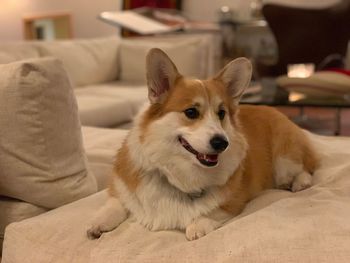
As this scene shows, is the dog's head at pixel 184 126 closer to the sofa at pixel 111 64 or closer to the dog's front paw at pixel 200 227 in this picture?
the dog's front paw at pixel 200 227

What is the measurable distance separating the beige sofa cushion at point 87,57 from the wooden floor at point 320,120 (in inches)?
66.4

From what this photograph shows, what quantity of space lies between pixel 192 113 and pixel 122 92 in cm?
242

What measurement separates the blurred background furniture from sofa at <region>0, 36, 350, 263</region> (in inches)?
115

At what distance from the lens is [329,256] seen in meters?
1.11

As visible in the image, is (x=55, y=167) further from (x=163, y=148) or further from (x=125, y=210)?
(x=163, y=148)

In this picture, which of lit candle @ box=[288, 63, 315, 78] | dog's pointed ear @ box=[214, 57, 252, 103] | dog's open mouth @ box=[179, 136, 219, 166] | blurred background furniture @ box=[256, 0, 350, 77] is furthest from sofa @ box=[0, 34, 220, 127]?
dog's open mouth @ box=[179, 136, 219, 166]

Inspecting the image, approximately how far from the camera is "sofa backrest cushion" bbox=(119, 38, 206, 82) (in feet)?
13.5

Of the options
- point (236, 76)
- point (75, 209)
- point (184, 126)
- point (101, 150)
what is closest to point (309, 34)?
point (101, 150)

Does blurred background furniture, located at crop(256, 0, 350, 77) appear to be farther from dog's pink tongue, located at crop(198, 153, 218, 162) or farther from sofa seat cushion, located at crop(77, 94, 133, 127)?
dog's pink tongue, located at crop(198, 153, 218, 162)

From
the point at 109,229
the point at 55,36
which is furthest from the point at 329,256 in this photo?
the point at 55,36

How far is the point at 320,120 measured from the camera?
14.7 ft

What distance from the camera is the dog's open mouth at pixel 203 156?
1335 mm

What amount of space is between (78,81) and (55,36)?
5.39 feet

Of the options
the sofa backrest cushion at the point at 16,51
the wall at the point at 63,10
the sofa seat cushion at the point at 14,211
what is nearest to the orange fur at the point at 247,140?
the sofa seat cushion at the point at 14,211
